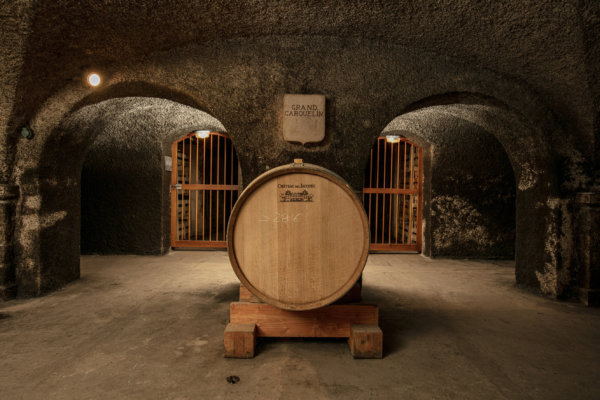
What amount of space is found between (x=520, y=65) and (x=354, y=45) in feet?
5.35

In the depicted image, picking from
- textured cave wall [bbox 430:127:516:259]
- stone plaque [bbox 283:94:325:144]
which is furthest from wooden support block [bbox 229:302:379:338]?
textured cave wall [bbox 430:127:516:259]

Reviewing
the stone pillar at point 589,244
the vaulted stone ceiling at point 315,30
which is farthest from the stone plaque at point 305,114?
the stone pillar at point 589,244

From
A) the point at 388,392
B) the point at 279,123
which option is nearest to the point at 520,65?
the point at 279,123

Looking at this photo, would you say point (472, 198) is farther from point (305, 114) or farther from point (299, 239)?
point (299, 239)

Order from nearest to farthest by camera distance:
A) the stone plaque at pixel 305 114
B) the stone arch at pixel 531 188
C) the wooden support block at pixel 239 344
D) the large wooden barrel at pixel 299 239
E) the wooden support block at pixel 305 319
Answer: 1. the large wooden barrel at pixel 299 239
2. the wooden support block at pixel 239 344
3. the wooden support block at pixel 305 319
4. the stone plaque at pixel 305 114
5. the stone arch at pixel 531 188

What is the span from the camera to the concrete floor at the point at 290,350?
6.09 feet

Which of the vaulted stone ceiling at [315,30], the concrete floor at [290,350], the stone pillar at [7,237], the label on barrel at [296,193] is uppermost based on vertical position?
the vaulted stone ceiling at [315,30]

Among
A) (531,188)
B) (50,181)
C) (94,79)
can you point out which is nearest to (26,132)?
(50,181)

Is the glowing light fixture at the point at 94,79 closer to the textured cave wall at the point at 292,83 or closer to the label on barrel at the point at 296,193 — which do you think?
the textured cave wall at the point at 292,83

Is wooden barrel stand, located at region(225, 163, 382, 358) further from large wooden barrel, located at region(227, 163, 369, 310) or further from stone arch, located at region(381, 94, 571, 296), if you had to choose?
stone arch, located at region(381, 94, 571, 296)

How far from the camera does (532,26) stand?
9.28 ft

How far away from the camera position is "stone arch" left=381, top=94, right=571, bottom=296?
340 centimetres

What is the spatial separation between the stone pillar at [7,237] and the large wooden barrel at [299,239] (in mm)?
2750

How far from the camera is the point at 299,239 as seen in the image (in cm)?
200
